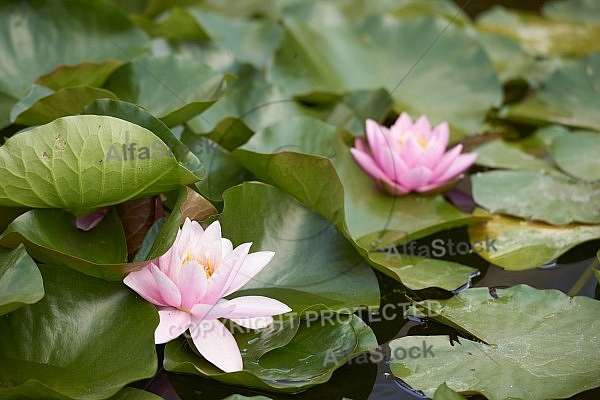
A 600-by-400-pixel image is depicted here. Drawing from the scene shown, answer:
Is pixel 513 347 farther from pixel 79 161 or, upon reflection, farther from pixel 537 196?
pixel 79 161

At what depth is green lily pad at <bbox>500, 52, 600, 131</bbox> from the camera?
6.48ft

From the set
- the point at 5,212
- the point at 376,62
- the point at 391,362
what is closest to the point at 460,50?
the point at 376,62

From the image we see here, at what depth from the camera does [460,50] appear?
6.75 ft

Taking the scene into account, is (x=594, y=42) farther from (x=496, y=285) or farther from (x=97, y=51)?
(x=97, y=51)

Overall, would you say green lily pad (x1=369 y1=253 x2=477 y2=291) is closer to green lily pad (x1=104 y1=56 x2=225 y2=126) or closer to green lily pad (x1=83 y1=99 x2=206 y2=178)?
green lily pad (x1=83 y1=99 x2=206 y2=178)

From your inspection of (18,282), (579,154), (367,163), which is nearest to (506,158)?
(579,154)

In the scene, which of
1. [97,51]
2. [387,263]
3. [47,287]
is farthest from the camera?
[97,51]

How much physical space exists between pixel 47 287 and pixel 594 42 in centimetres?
199

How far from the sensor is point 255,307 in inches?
45.3

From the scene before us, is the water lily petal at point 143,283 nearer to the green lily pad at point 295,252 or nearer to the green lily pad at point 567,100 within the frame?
the green lily pad at point 295,252

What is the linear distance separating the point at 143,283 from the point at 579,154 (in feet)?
3.77

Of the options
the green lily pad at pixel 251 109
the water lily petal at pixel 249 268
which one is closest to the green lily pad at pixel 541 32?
the green lily pad at pixel 251 109

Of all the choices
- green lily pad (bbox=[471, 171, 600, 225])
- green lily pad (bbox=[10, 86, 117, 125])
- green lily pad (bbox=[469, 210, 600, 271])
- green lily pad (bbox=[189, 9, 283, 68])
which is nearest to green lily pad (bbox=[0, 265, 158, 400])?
green lily pad (bbox=[10, 86, 117, 125])

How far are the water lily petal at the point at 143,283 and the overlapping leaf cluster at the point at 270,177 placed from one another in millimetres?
18
